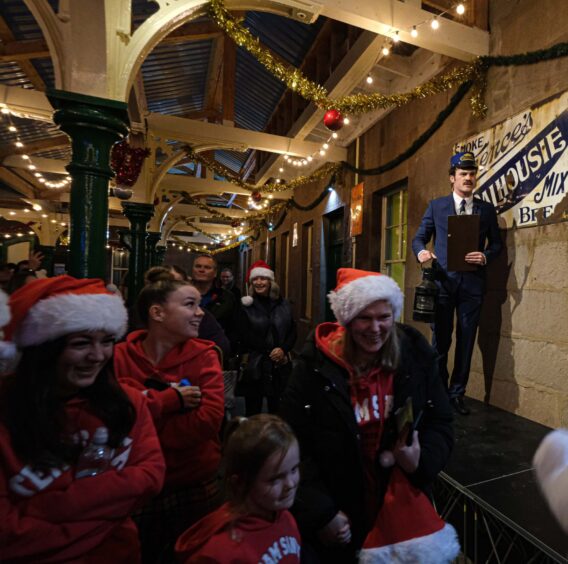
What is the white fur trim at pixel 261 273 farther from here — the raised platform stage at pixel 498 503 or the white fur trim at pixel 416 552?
the white fur trim at pixel 416 552

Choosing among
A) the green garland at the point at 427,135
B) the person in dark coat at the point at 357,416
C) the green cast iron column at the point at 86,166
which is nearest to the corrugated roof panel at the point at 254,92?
the green garland at the point at 427,135

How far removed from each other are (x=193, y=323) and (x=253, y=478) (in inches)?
33.6

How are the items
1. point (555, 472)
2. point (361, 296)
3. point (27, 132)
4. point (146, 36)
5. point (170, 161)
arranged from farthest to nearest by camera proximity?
point (27, 132) → point (170, 161) → point (146, 36) → point (361, 296) → point (555, 472)

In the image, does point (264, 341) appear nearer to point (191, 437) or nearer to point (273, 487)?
point (191, 437)

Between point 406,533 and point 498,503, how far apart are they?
79 centimetres

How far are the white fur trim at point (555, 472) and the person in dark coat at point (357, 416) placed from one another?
0.49 meters

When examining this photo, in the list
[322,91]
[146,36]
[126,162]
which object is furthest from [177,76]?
[146,36]

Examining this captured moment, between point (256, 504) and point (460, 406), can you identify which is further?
point (460, 406)

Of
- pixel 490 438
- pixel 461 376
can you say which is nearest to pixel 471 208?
pixel 461 376

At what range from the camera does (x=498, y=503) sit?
171 cm

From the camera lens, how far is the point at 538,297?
2.97 meters

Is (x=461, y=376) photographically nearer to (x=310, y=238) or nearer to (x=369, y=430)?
(x=369, y=430)

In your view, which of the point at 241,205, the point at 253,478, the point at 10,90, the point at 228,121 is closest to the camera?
the point at 253,478

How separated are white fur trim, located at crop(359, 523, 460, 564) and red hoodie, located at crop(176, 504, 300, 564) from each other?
1.00 ft
